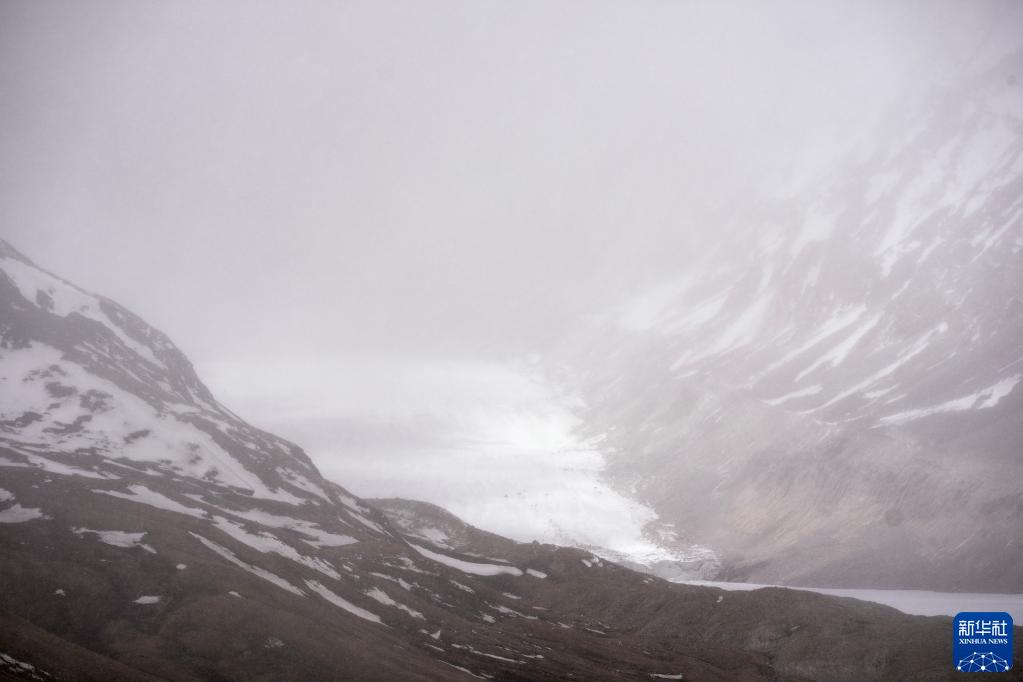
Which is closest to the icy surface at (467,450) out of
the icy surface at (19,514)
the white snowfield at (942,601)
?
the white snowfield at (942,601)

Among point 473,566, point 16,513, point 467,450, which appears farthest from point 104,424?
point 467,450

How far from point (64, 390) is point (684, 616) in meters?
61.6

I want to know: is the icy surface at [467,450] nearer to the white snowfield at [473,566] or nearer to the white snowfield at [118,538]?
the white snowfield at [473,566]

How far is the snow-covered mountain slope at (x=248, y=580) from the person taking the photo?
2791 centimetres

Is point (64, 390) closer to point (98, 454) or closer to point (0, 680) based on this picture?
point (98, 454)

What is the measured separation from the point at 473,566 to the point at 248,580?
30582 mm

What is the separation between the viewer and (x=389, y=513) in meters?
84.2

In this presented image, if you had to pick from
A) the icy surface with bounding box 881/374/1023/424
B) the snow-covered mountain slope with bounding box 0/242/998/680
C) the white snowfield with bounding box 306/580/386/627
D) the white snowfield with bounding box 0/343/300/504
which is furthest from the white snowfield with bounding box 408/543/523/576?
the icy surface with bounding box 881/374/1023/424

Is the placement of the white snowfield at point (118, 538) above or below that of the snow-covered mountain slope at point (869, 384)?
below

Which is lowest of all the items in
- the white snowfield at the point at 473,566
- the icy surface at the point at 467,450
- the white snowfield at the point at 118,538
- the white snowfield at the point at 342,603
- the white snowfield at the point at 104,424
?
the white snowfield at the point at 342,603

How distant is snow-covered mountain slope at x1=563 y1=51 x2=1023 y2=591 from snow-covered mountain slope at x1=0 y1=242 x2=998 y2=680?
22445 millimetres

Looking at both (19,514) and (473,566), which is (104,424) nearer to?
(19,514)

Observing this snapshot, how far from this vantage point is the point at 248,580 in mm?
33844

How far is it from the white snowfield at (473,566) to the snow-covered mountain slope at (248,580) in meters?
0.31
